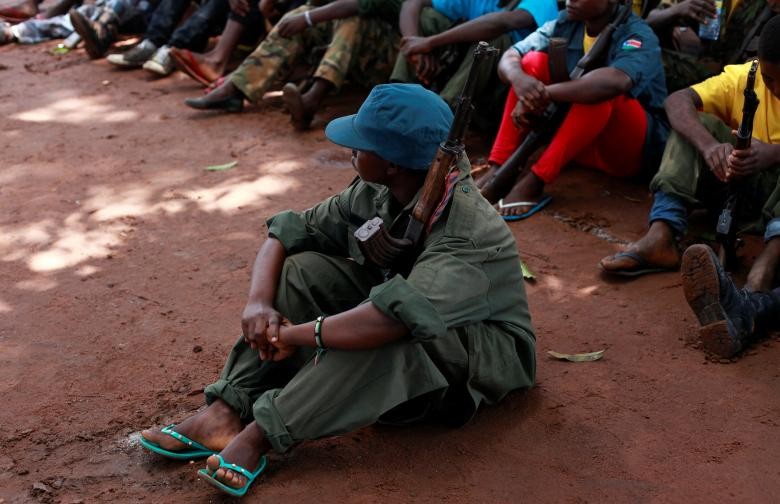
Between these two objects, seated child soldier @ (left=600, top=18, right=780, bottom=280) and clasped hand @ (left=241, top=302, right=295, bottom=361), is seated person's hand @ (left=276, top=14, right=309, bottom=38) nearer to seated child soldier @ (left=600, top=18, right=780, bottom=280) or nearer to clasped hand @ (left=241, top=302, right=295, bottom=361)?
seated child soldier @ (left=600, top=18, right=780, bottom=280)

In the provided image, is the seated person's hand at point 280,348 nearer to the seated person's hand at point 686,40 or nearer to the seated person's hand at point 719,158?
the seated person's hand at point 719,158

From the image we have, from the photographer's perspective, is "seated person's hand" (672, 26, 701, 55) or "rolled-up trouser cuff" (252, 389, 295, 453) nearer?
"rolled-up trouser cuff" (252, 389, 295, 453)

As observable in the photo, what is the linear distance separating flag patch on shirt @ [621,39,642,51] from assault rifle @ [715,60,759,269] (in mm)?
825

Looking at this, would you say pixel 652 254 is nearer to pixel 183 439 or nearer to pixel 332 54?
pixel 183 439

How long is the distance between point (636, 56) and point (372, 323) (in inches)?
110

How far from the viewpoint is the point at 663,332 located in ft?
13.1

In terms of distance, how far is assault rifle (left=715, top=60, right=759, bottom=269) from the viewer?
3.90m

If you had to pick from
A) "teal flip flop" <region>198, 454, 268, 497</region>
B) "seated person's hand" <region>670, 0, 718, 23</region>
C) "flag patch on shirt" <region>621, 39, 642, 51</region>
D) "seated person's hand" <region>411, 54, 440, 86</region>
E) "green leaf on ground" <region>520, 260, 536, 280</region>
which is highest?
"seated person's hand" <region>670, 0, 718, 23</region>

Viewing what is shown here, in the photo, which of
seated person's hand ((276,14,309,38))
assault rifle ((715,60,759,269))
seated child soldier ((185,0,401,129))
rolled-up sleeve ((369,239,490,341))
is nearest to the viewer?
rolled-up sleeve ((369,239,490,341))

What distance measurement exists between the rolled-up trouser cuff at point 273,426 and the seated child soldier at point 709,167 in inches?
79.9

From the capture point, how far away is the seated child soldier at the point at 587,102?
4945mm

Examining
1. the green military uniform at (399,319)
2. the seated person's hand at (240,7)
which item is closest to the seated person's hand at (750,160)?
the green military uniform at (399,319)

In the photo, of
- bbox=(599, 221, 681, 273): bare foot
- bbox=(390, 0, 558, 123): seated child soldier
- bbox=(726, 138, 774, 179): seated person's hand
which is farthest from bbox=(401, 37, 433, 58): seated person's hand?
bbox=(726, 138, 774, 179): seated person's hand

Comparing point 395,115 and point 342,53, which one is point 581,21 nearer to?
point 342,53
